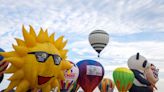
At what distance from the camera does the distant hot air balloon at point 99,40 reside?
21516 millimetres

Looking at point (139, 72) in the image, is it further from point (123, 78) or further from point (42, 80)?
point (42, 80)

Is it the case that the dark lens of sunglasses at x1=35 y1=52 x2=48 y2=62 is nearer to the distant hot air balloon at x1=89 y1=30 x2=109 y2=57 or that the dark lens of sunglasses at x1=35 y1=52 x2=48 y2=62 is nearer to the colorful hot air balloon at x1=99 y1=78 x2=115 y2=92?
the distant hot air balloon at x1=89 y1=30 x2=109 y2=57

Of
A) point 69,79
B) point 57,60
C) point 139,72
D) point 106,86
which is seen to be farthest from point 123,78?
point 57,60

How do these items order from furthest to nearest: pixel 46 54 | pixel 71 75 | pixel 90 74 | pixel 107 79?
pixel 107 79 < pixel 90 74 < pixel 71 75 < pixel 46 54

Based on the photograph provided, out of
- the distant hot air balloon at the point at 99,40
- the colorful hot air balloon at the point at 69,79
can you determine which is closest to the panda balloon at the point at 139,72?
the distant hot air balloon at the point at 99,40

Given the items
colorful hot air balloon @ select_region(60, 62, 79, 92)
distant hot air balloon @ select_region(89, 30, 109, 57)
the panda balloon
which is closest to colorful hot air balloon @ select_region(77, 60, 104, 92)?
colorful hot air balloon @ select_region(60, 62, 79, 92)

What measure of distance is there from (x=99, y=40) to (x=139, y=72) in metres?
3.52

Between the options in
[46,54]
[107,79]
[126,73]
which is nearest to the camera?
[46,54]

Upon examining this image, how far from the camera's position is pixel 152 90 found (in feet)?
68.7

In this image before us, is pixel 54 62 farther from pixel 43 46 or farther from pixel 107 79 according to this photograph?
pixel 107 79

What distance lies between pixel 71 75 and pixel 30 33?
18.6ft

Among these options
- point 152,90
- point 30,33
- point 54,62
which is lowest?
point 152,90

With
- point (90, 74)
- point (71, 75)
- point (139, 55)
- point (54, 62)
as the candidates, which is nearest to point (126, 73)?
point (139, 55)

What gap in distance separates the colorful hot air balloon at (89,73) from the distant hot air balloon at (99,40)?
4091 mm
